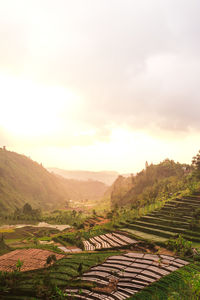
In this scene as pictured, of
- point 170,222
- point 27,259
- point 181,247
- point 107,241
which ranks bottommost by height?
point 107,241

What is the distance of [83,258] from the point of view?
32500 mm

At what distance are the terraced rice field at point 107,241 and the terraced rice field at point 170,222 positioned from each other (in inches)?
160

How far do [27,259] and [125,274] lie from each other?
1599 cm

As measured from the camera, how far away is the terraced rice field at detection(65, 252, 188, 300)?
21609 millimetres

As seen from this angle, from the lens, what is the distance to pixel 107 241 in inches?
1709

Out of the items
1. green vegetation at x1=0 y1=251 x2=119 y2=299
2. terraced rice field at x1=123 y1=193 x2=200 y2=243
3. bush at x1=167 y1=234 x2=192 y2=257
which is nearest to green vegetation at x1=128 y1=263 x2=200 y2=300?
bush at x1=167 y1=234 x2=192 y2=257

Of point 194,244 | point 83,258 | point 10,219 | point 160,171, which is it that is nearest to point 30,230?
point 10,219

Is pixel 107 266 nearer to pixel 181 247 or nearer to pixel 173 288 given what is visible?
pixel 173 288

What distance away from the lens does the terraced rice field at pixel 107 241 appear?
39.3m

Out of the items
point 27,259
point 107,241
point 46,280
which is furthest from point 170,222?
point 46,280

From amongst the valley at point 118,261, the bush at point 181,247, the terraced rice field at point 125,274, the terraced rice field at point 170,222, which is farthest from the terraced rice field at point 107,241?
the bush at point 181,247

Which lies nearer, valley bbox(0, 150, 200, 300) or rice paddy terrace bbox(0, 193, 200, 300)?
valley bbox(0, 150, 200, 300)

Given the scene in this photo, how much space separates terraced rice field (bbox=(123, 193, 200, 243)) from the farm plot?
69.9 ft

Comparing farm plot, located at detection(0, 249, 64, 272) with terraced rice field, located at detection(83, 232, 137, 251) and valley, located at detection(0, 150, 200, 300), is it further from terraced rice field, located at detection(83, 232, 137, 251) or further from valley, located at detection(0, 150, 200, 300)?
terraced rice field, located at detection(83, 232, 137, 251)
